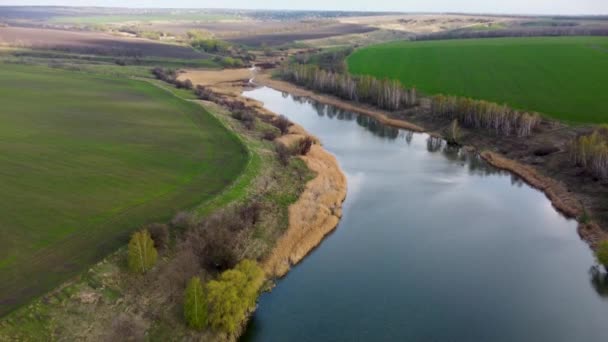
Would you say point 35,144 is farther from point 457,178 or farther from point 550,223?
point 550,223

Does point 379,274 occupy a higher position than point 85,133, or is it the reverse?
point 85,133

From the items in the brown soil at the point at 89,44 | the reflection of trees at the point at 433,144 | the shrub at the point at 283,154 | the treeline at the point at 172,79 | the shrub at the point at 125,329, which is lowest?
the reflection of trees at the point at 433,144

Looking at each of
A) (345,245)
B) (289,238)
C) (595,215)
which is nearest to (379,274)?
(345,245)

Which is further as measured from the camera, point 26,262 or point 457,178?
point 457,178

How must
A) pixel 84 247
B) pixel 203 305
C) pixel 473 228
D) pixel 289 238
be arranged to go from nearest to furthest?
pixel 203 305 → pixel 84 247 → pixel 289 238 → pixel 473 228

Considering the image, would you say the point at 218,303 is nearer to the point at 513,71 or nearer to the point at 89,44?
the point at 513,71

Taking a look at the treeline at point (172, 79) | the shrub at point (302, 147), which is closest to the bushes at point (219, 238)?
the shrub at point (302, 147)

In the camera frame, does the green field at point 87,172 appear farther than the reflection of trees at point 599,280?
No

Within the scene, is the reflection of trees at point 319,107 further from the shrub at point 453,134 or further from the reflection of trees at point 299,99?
the shrub at point 453,134
